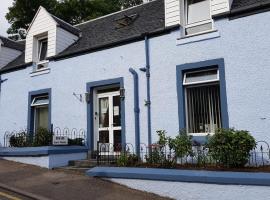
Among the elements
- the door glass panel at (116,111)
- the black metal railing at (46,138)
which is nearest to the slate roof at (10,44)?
the black metal railing at (46,138)

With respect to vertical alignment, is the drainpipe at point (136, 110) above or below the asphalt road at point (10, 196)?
above

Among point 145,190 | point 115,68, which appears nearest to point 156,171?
point 145,190

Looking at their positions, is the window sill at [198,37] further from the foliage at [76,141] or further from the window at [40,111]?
the window at [40,111]

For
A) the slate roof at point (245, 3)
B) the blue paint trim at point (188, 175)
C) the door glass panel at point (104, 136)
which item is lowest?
the blue paint trim at point (188, 175)

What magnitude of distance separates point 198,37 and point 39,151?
247 inches

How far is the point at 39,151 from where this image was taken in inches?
431

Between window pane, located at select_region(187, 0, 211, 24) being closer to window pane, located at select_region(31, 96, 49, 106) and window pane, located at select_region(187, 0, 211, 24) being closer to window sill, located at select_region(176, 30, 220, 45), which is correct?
window sill, located at select_region(176, 30, 220, 45)

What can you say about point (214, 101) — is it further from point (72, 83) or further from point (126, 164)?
point (72, 83)

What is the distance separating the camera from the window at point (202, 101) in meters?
9.77

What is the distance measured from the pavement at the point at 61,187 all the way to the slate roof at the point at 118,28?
16.3 ft

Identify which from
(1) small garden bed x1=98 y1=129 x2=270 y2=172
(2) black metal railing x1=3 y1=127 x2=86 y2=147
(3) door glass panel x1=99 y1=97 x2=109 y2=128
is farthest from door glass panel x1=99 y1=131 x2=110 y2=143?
(1) small garden bed x1=98 y1=129 x2=270 y2=172

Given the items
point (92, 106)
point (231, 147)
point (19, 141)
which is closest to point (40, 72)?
point (19, 141)

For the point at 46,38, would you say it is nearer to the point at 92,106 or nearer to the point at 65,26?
the point at 65,26

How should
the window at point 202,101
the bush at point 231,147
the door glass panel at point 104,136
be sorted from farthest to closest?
the door glass panel at point 104,136 → the window at point 202,101 → the bush at point 231,147
